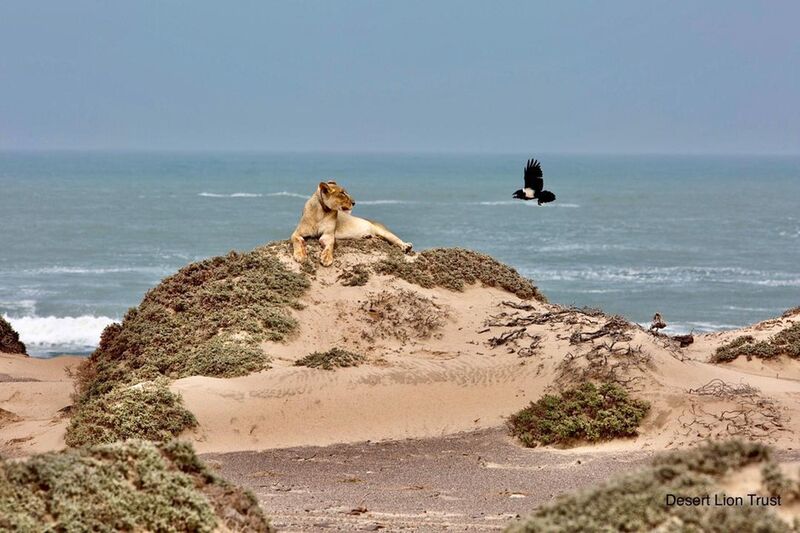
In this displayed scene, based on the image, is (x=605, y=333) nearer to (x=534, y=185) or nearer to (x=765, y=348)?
(x=534, y=185)

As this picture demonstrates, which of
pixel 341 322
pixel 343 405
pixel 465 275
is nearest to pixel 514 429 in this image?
pixel 343 405

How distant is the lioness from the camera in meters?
18.9

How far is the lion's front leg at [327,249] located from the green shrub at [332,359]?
3.28 m

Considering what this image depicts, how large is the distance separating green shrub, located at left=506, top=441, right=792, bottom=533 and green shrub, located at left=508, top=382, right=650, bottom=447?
694 cm

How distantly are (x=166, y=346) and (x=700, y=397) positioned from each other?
28.7ft

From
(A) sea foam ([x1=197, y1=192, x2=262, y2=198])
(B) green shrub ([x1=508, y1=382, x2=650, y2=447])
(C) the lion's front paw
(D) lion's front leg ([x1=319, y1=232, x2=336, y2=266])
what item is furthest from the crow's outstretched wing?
(A) sea foam ([x1=197, y1=192, x2=262, y2=198])

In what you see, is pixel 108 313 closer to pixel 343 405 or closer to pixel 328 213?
pixel 328 213

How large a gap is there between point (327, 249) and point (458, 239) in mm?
35278

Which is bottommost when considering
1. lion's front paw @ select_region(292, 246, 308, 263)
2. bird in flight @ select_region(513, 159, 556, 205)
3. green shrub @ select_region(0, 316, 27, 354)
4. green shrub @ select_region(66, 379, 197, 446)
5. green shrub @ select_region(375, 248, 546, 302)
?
green shrub @ select_region(0, 316, 27, 354)

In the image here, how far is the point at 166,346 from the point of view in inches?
642

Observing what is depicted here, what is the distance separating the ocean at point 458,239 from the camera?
35.0 m

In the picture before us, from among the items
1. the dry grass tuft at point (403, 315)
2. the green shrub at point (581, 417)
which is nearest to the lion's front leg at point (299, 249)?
the dry grass tuft at point (403, 315)

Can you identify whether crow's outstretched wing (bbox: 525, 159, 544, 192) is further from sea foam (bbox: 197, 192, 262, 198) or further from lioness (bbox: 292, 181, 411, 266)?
sea foam (bbox: 197, 192, 262, 198)

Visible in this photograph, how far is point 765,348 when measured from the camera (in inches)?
699
